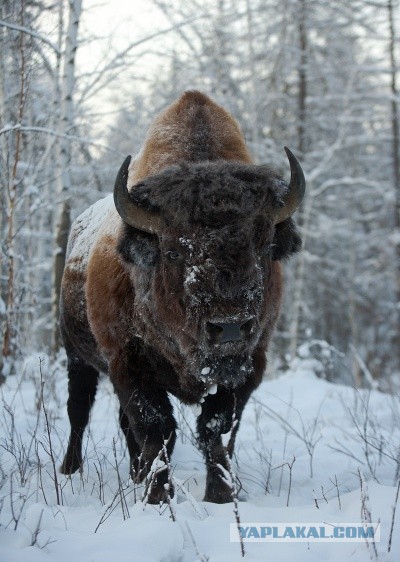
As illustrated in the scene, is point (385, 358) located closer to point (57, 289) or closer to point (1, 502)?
point (57, 289)

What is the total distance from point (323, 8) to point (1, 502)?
58.3ft

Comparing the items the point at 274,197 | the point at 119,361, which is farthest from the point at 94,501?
the point at 274,197

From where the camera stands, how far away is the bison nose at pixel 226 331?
3.32 meters

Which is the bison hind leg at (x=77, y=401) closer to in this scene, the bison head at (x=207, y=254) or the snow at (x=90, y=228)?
the snow at (x=90, y=228)

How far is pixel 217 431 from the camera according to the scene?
4074 millimetres

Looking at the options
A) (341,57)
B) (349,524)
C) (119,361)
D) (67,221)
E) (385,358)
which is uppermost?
(341,57)

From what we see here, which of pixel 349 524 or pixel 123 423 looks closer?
pixel 349 524

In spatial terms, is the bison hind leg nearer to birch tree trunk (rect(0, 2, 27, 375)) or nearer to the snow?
the snow

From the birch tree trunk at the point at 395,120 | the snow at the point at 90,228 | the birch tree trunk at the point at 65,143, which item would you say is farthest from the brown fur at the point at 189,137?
the birch tree trunk at the point at 395,120

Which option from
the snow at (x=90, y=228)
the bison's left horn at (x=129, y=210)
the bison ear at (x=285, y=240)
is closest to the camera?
the bison's left horn at (x=129, y=210)

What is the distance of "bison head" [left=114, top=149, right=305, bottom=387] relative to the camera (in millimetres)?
3412

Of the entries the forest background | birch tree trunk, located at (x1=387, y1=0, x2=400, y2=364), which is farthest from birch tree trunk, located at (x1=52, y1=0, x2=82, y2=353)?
birch tree trunk, located at (x1=387, y1=0, x2=400, y2=364)

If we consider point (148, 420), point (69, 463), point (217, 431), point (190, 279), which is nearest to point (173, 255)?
point (190, 279)

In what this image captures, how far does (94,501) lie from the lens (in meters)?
3.71
